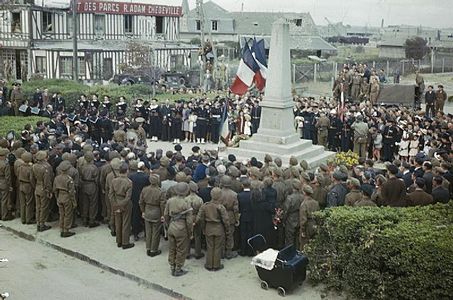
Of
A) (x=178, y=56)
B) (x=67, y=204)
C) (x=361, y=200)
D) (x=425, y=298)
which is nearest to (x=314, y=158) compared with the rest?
(x=361, y=200)

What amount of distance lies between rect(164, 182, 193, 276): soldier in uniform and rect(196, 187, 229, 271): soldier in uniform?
30 centimetres

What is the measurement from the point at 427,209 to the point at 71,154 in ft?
25.9

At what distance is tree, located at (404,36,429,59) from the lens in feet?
196

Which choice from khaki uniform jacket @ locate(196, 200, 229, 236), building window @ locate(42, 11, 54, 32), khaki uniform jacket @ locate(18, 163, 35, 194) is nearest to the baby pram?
khaki uniform jacket @ locate(196, 200, 229, 236)

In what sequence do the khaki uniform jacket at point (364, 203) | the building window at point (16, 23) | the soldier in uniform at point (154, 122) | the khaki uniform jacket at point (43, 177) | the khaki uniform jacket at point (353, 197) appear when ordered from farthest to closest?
1. the building window at point (16, 23)
2. the soldier in uniform at point (154, 122)
3. the khaki uniform jacket at point (43, 177)
4. the khaki uniform jacket at point (353, 197)
5. the khaki uniform jacket at point (364, 203)

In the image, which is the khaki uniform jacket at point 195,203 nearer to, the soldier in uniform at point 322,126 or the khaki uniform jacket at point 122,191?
the khaki uniform jacket at point 122,191

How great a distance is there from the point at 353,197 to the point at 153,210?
3871mm

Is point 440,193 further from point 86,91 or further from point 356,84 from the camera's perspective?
point 86,91

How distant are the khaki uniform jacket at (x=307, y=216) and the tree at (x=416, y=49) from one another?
53135 millimetres

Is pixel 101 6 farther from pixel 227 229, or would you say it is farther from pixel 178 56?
pixel 227 229

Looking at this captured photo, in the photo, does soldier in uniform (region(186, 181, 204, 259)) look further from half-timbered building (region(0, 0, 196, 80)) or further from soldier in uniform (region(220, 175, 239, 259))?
half-timbered building (region(0, 0, 196, 80))

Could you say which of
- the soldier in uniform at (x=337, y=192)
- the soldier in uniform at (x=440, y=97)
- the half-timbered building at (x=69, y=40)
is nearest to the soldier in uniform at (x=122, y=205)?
the soldier in uniform at (x=337, y=192)

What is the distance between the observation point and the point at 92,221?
1304 cm

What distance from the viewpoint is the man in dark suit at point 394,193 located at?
11000 mm
